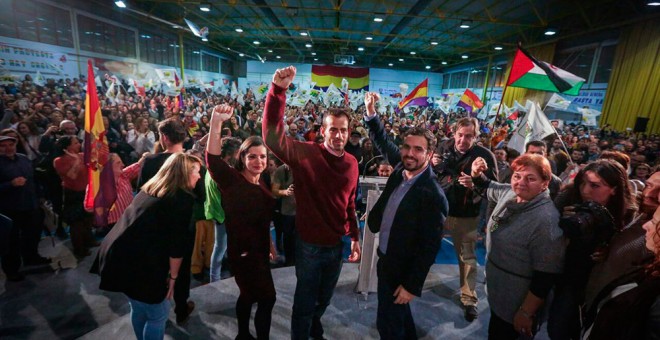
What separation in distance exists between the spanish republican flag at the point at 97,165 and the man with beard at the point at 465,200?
3845 millimetres

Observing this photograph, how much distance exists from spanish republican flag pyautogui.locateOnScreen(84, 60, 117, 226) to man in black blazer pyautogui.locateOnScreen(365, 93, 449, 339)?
128 inches

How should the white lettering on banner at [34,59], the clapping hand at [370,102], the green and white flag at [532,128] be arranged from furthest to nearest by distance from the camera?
the white lettering on banner at [34,59], the green and white flag at [532,128], the clapping hand at [370,102]

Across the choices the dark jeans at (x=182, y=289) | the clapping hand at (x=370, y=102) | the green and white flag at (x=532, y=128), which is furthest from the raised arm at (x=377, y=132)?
the green and white flag at (x=532, y=128)

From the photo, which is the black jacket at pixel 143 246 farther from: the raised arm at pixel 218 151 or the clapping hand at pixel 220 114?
the clapping hand at pixel 220 114

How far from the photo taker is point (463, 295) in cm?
337

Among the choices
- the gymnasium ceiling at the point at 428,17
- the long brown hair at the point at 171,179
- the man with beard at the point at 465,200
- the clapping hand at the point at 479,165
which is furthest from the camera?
the gymnasium ceiling at the point at 428,17

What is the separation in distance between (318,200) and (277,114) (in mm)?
685

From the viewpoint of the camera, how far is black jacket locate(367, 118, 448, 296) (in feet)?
6.66

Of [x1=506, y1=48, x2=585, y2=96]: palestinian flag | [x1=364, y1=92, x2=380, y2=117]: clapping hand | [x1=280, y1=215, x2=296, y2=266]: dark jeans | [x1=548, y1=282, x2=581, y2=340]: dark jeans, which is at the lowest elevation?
[x1=280, y1=215, x2=296, y2=266]: dark jeans

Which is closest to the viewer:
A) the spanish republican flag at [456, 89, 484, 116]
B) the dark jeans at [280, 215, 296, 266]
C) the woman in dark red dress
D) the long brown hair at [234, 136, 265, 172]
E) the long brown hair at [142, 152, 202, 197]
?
the long brown hair at [142, 152, 202, 197]

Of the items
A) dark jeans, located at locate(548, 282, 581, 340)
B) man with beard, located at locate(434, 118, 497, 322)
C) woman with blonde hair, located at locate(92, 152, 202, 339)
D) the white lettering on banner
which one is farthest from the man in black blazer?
the white lettering on banner

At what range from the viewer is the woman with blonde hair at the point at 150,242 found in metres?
1.88

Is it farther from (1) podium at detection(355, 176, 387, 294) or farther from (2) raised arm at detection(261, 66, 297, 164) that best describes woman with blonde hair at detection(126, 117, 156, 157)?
(2) raised arm at detection(261, 66, 297, 164)

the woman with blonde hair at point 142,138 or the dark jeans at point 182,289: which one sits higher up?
the woman with blonde hair at point 142,138
